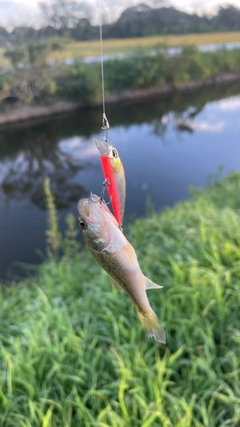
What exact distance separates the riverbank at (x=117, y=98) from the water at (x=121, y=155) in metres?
0.49

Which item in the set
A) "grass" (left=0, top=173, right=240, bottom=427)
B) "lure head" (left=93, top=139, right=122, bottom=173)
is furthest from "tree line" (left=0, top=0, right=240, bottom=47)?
"lure head" (left=93, top=139, right=122, bottom=173)

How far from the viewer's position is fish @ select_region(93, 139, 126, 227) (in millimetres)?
718

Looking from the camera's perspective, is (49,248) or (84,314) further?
(49,248)

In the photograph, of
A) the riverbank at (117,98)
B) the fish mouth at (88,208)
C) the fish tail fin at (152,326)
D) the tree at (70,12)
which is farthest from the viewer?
the riverbank at (117,98)

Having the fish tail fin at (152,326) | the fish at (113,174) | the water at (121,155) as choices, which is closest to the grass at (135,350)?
the fish tail fin at (152,326)

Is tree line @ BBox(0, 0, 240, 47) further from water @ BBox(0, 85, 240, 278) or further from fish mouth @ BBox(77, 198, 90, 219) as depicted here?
fish mouth @ BBox(77, 198, 90, 219)

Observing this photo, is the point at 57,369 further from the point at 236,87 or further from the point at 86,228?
the point at 236,87

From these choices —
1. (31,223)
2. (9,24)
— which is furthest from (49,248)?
(9,24)

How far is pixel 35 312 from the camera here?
8.87 feet

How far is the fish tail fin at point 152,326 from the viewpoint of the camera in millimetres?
803

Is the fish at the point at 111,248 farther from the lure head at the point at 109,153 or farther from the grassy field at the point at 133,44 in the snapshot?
the grassy field at the point at 133,44

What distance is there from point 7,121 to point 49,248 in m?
8.71

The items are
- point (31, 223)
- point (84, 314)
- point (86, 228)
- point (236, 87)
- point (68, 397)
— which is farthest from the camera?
point (236, 87)

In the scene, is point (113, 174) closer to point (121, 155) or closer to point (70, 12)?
point (70, 12)
